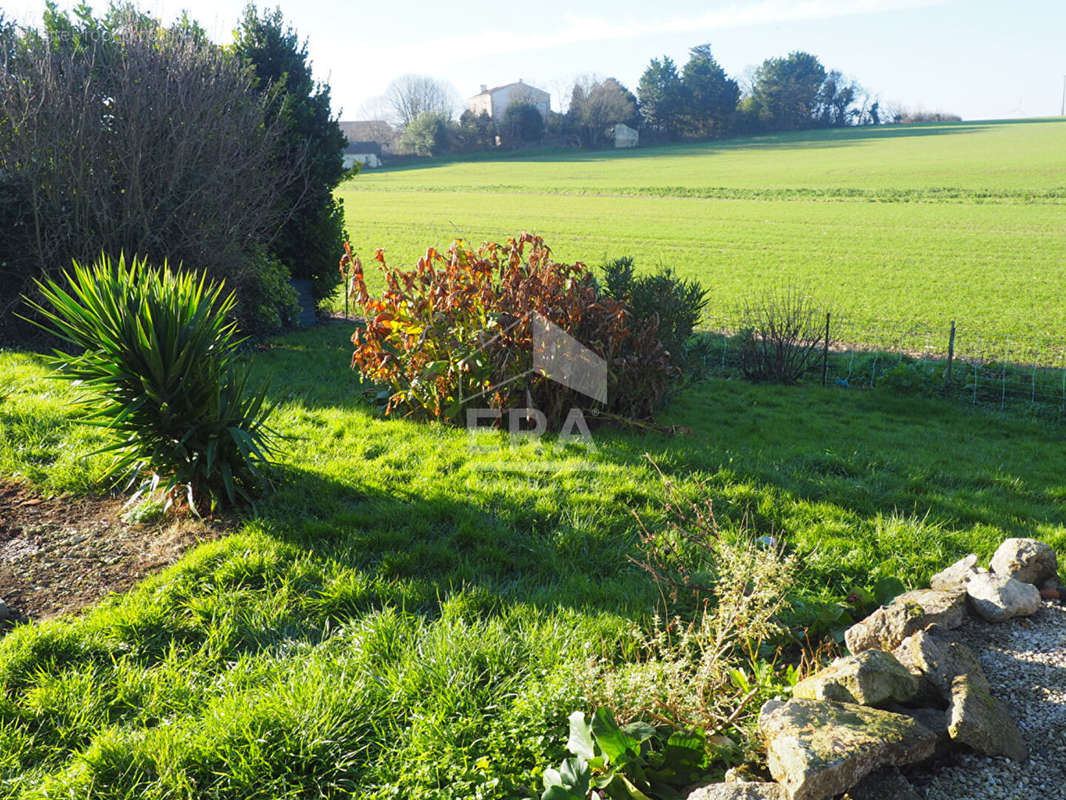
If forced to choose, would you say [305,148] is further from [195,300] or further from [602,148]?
[602,148]

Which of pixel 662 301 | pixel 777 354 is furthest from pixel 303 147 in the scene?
pixel 777 354

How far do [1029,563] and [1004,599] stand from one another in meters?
0.52

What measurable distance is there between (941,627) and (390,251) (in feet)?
73.1

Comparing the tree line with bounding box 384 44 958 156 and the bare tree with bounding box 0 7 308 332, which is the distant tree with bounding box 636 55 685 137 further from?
the bare tree with bounding box 0 7 308 332

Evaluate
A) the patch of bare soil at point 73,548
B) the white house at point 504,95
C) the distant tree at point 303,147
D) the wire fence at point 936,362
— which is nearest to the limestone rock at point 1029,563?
the patch of bare soil at point 73,548

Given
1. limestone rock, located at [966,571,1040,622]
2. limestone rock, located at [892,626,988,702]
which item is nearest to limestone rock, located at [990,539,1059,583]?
limestone rock, located at [966,571,1040,622]

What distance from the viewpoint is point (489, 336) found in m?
6.74

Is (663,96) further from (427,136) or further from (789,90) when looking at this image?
(427,136)

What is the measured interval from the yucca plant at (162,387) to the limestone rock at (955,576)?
4132mm

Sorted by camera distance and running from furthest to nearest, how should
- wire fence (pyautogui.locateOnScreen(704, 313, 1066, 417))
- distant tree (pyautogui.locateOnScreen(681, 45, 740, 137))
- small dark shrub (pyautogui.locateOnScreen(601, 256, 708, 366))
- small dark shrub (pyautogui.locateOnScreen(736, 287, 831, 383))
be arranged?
distant tree (pyautogui.locateOnScreen(681, 45, 740, 137)) < small dark shrub (pyautogui.locateOnScreen(736, 287, 831, 383)) < wire fence (pyautogui.locateOnScreen(704, 313, 1066, 417)) < small dark shrub (pyautogui.locateOnScreen(601, 256, 708, 366))

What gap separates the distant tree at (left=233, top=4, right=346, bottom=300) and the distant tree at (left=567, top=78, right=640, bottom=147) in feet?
245

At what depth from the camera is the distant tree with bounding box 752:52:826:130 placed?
88.6m

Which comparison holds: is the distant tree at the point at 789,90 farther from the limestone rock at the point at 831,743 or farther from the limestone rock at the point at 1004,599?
the limestone rock at the point at 831,743

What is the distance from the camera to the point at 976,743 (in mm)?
2645
